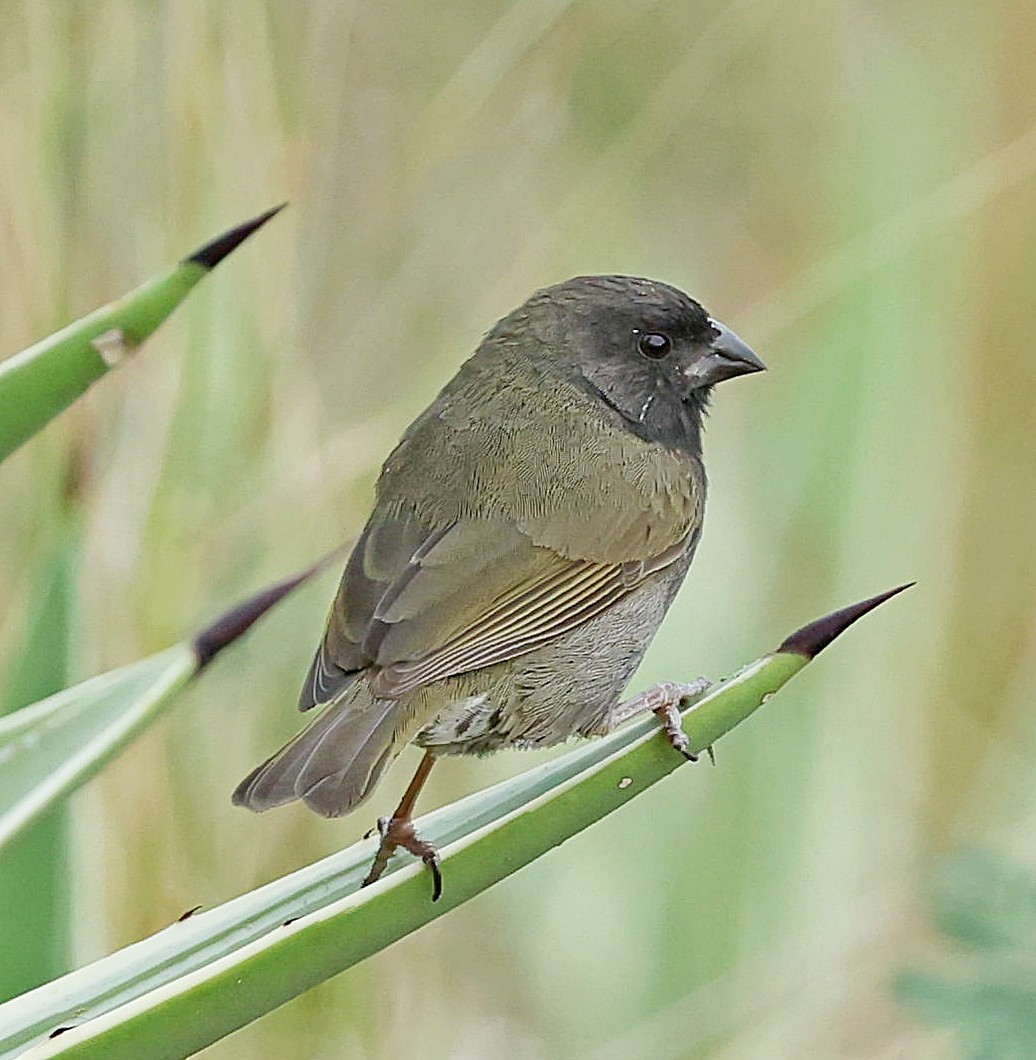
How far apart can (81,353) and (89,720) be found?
0.36 metres

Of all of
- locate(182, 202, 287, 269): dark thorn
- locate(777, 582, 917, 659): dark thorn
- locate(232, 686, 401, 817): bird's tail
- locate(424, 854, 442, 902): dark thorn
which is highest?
locate(182, 202, 287, 269): dark thorn

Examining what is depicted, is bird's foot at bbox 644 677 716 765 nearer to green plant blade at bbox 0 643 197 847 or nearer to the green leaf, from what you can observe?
green plant blade at bbox 0 643 197 847

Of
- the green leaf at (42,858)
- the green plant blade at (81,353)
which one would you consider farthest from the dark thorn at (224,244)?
the green leaf at (42,858)

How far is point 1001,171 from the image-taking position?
3.55 m

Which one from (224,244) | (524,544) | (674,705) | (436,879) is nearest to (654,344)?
(524,544)

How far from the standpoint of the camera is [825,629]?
1418mm

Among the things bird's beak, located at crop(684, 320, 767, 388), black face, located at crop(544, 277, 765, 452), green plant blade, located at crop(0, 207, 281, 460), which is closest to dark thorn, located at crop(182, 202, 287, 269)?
green plant blade, located at crop(0, 207, 281, 460)

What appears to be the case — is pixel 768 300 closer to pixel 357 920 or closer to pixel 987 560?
pixel 987 560

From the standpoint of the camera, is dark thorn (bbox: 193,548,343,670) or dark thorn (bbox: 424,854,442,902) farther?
dark thorn (bbox: 193,548,343,670)

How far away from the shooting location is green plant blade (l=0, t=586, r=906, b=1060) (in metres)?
1.23

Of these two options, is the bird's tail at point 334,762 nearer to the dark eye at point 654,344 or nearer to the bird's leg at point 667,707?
the bird's leg at point 667,707

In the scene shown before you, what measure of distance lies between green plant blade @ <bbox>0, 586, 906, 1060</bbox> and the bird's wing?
360mm

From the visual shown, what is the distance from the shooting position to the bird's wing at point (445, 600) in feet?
6.50

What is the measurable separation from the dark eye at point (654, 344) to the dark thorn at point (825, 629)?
115 centimetres
